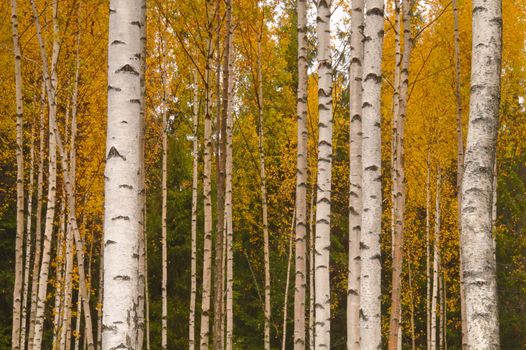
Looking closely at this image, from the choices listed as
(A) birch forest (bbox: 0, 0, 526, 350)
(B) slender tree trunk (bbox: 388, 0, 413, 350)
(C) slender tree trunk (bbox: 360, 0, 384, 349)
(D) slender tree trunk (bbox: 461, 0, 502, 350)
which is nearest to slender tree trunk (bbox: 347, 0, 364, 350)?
(A) birch forest (bbox: 0, 0, 526, 350)

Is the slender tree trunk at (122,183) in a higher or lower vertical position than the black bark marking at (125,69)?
lower

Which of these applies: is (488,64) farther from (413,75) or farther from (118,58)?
(413,75)

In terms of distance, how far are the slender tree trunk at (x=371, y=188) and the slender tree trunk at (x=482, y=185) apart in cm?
154

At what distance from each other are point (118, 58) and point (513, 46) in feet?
38.4

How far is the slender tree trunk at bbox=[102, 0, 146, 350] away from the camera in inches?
114

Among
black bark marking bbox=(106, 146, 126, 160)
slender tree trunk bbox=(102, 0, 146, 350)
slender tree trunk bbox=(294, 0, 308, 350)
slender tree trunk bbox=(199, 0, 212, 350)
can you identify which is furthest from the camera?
slender tree trunk bbox=(199, 0, 212, 350)

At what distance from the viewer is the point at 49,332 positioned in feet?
53.4

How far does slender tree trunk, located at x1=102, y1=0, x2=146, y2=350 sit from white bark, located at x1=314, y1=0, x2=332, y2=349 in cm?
256

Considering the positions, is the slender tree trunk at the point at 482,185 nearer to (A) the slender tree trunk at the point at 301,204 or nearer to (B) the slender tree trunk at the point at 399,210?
(A) the slender tree trunk at the point at 301,204

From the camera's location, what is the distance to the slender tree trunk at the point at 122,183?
2.89m

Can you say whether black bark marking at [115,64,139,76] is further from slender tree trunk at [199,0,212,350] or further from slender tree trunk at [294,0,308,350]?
slender tree trunk at [199,0,212,350]

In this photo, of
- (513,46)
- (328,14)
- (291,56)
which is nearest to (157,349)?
(291,56)

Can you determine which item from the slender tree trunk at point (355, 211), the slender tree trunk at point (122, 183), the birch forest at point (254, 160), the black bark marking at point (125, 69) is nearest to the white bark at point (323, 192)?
the birch forest at point (254, 160)

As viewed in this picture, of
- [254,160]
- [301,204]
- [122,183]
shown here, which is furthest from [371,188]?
[254,160]
